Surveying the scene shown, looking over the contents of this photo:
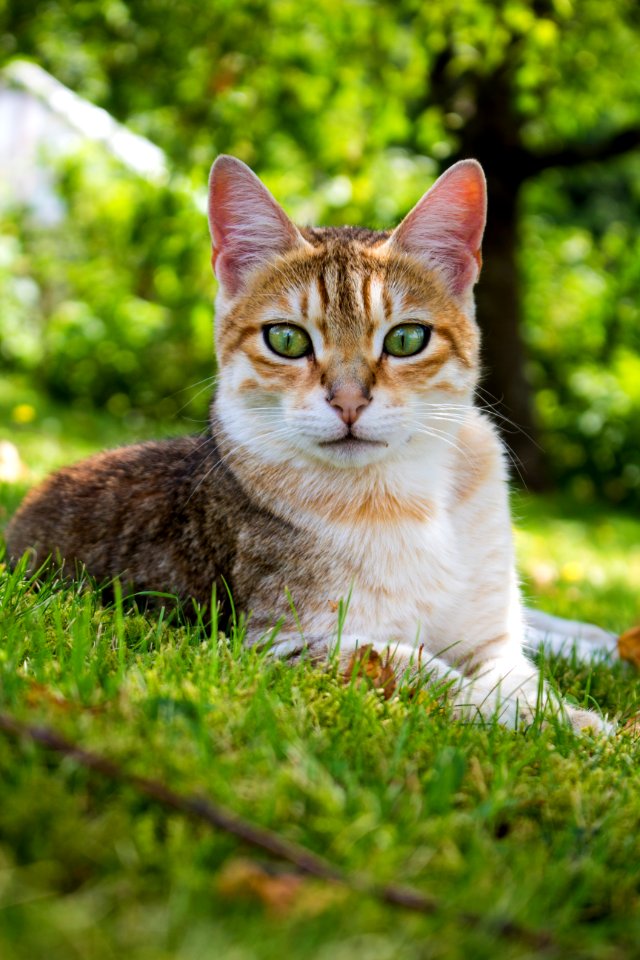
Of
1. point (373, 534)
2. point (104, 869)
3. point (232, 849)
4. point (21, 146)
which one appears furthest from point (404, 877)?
point (21, 146)

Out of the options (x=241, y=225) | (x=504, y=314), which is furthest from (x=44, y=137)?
(x=241, y=225)

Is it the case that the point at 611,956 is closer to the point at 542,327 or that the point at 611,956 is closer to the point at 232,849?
the point at 232,849

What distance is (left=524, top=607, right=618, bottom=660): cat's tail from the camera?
11.1 feet

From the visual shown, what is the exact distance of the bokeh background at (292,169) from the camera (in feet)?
23.7

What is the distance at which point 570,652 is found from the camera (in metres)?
3.41

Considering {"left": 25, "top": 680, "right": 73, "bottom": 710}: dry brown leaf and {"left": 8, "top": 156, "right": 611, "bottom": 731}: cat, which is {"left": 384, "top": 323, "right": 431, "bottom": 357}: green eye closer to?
{"left": 8, "top": 156, "right": 611, "bottom": 731}: cat

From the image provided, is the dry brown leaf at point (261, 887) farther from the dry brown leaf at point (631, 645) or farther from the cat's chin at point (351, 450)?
the dry brown leaf at point (631, 645)

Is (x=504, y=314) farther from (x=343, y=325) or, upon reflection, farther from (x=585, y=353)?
(x=343, y=325)

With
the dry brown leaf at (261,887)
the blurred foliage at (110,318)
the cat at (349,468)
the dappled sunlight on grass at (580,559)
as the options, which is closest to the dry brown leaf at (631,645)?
the dappled sunlight on grass at (580,559)

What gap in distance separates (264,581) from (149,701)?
3.16 ft

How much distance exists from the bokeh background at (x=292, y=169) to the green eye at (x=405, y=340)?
2731 mm

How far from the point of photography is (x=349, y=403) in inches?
102

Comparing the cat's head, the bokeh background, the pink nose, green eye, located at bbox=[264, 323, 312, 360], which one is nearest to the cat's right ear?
the cat's head

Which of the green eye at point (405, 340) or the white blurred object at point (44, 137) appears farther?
the white blurred object at point (44, 137)
